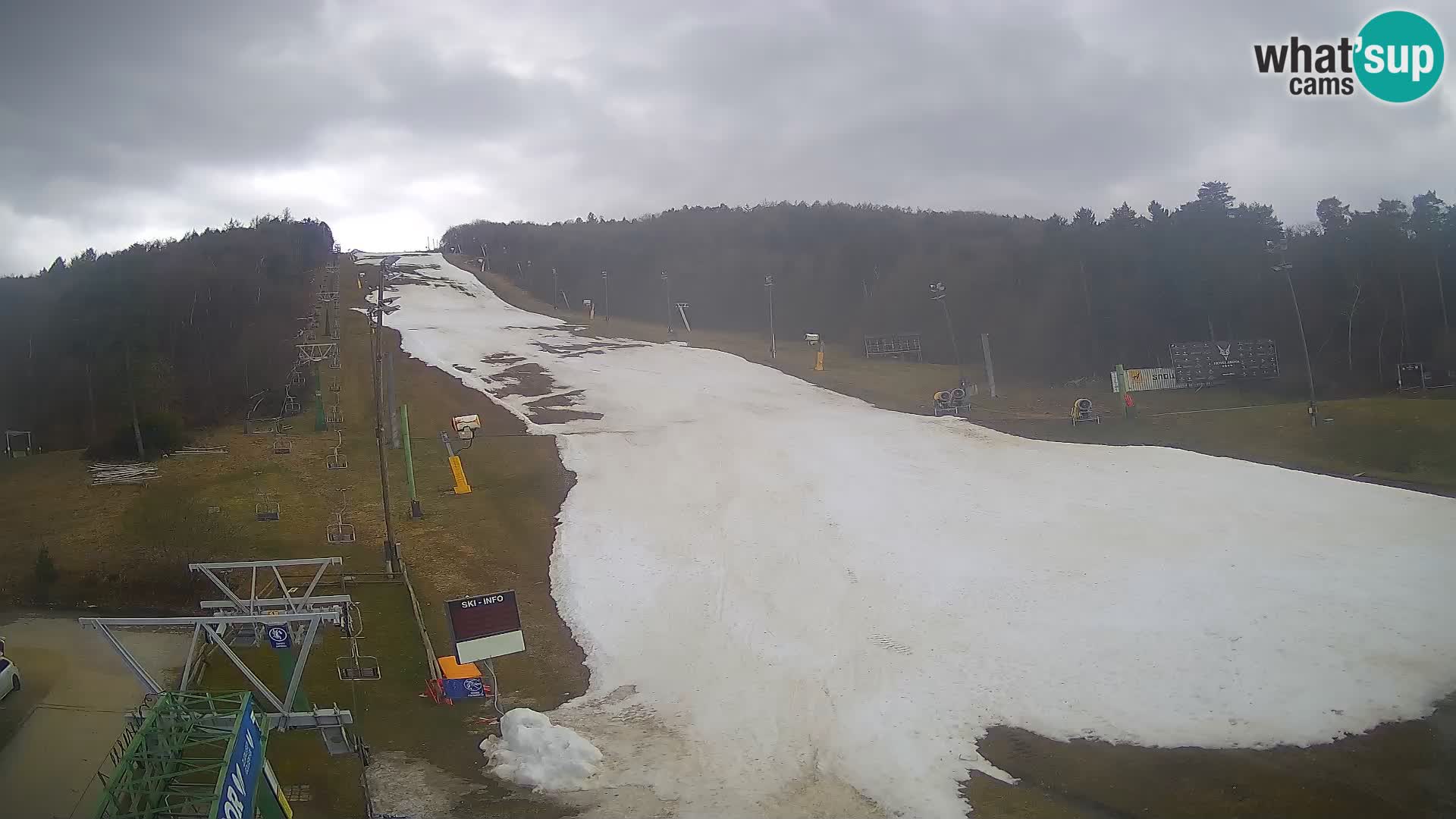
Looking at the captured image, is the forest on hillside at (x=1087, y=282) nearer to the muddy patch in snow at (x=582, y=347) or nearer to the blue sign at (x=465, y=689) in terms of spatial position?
the muddy patch in snow at (x=582, y=347)

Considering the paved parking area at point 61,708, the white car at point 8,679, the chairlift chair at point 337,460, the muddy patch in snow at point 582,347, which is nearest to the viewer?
the paved parking area at point 61,708

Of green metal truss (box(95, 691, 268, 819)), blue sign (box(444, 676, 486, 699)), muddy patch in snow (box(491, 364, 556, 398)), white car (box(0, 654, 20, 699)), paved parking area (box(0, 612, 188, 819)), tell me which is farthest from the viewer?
muddy patch in snow (box(491, 364, 556, 398))

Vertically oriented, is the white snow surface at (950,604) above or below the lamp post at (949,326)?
below

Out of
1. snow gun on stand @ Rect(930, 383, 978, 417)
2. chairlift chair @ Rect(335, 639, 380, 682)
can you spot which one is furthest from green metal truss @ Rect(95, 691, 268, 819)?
snow gun on stand @ Rect(930, 383, 978, 417)

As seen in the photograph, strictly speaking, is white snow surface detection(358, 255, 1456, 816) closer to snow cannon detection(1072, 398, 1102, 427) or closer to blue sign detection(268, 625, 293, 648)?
snow cannon detection(1072, 398, 1102, 427)

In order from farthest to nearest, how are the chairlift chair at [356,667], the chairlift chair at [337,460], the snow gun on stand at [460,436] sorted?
the chairlift chair at [337,460]
the snow gun on stand at [460,436]
the chairlift chair at [356,667]

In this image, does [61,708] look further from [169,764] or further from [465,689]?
[169,764]

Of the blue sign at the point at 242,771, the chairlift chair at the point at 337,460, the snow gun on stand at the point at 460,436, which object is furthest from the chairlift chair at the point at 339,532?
the blue sign at the point at 242,771

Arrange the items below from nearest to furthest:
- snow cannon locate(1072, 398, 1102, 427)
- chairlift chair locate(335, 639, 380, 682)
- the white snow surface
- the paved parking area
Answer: the paved parking area → the white snow surface → chairlift chair locate(335, 639, 380, 682) → snow cannon locate(1072, 398, 1102, 427)
